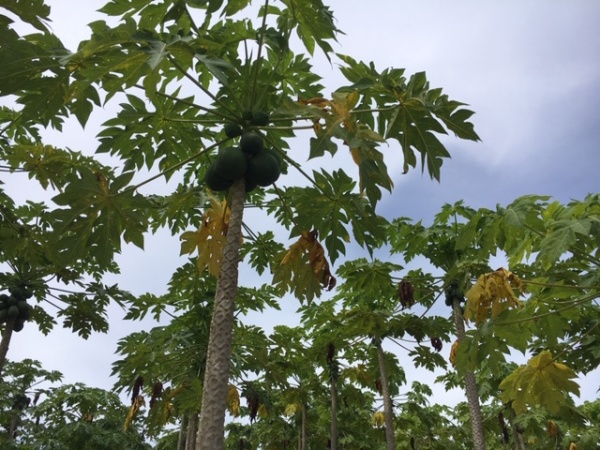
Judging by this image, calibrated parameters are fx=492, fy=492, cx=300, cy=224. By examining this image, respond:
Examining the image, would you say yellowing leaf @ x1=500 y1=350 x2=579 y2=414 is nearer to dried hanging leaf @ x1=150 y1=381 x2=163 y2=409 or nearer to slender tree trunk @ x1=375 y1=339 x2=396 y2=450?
dried hanging leaf @ x1=150 y1=381 x2=163 y2=409

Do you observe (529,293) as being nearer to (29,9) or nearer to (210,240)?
(210,240)

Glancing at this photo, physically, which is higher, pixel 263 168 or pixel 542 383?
pixel 263 168

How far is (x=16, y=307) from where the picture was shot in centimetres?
977

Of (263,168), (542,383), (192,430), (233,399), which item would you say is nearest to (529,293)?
(542,383)

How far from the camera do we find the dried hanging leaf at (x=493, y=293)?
4.86 meters

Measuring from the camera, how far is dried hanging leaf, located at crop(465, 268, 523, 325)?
4859 mm

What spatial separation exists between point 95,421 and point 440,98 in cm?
1889

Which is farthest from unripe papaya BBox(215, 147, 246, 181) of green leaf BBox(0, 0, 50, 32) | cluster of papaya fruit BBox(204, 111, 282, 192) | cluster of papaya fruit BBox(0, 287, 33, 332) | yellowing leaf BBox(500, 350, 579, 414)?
cluster of papaya fruit BBox(0, 287, 33, 332)

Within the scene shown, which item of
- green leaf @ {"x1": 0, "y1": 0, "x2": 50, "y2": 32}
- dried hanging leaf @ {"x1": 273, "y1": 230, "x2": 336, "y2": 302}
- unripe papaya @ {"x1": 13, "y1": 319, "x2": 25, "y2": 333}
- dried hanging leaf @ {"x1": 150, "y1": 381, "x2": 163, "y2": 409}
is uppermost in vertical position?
unripe papaya @ {"x1": 13, "y1": 319, "x2": 25, "y2": 333}

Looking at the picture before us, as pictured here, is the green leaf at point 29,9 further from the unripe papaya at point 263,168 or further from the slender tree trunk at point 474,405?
the slender tree trunk at point 474,405

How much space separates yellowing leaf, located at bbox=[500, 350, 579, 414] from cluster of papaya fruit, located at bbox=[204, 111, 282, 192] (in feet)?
12.0

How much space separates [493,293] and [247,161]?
2.78 m

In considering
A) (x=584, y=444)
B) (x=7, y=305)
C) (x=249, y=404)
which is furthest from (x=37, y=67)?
(x=584, y=444)

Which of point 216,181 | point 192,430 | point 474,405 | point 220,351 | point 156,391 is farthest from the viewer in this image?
point 192,430
